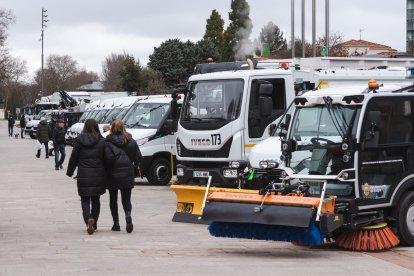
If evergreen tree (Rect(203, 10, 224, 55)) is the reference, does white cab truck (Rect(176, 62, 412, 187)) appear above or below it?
below

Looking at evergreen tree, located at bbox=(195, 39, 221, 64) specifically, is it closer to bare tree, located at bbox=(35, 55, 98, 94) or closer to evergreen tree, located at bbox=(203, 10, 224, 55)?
evergreen tree, located at bbox=(203, 10, 224, 55)

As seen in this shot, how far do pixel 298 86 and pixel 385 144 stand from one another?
549cm

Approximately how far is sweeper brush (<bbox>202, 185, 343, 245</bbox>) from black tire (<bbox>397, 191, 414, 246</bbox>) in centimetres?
132

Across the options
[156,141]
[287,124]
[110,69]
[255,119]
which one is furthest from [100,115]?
[110,69]

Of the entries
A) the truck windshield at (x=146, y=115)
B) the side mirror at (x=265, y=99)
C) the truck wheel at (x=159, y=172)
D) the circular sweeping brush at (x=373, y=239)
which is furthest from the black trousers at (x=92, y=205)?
the truck windshield at (x=146, y=115)

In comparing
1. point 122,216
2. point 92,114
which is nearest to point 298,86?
point 122,216

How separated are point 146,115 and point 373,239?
1367 centimetres

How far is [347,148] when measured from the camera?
12.7 meters

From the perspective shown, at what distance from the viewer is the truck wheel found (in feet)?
81.9

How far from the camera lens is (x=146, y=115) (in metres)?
25.8

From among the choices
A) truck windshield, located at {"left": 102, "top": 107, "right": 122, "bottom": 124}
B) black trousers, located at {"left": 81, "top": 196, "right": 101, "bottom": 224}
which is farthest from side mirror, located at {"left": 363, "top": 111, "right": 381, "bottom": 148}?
truck windshield, located at {"left": 102, "top": 107, "right": 122, "bottom": 124}

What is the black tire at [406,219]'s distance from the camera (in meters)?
13.0

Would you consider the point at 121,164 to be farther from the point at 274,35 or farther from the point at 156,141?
the point at 274,35

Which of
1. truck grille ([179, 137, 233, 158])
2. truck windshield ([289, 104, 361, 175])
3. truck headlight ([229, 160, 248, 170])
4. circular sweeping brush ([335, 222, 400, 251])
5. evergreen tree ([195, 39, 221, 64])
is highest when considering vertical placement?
evergreen tree ([195, 39, 221, 64])
